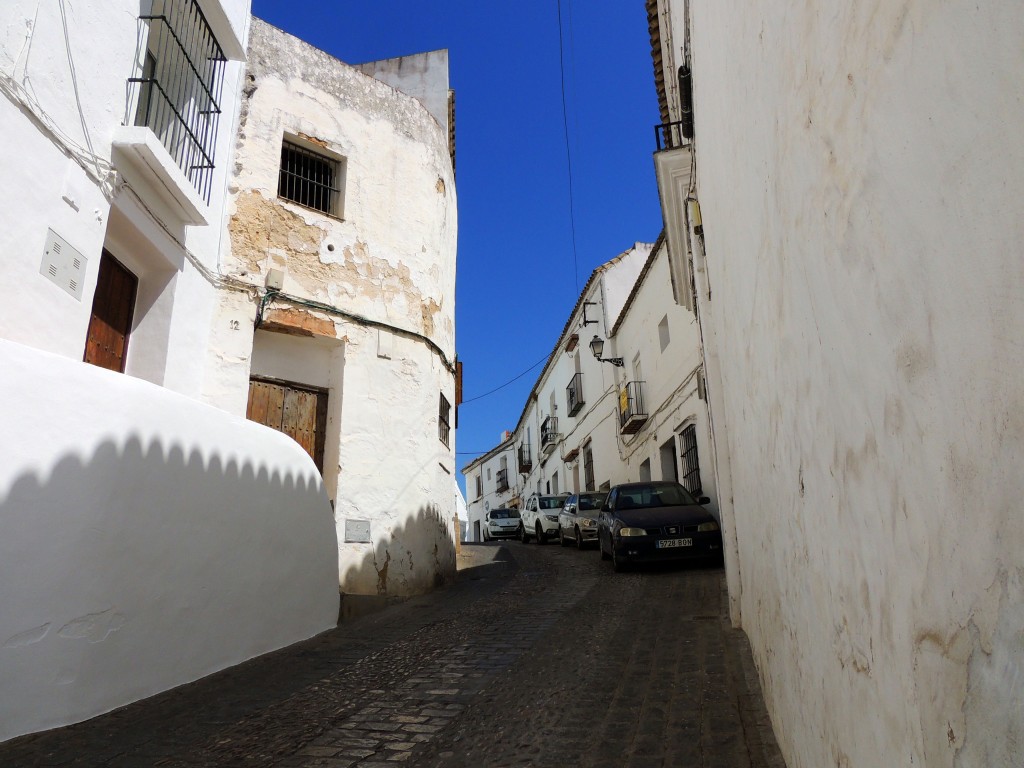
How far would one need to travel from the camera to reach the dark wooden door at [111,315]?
21.1 feet

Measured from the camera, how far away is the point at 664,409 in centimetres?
1598

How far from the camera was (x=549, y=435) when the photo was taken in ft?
93.5

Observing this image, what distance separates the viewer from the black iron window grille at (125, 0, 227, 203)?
6832mm

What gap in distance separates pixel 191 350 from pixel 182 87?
2737mm

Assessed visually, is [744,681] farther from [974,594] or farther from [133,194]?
[133,194]

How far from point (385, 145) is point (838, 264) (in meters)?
9.52

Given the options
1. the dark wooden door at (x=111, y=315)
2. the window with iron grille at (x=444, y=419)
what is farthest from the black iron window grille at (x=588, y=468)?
the dark wooden door at (x=111, y=315)

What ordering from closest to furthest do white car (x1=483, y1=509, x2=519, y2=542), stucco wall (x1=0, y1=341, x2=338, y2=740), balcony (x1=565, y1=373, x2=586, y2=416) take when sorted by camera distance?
stucco wall (x1=0, y1=341, x2=338, y2=740)
balcony (x1=565, y1=373, x2=586, y2=416)
white car (x1=483, y1=509, x2=519, y2=542)

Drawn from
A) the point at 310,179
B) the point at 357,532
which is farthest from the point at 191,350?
the point at 310,179

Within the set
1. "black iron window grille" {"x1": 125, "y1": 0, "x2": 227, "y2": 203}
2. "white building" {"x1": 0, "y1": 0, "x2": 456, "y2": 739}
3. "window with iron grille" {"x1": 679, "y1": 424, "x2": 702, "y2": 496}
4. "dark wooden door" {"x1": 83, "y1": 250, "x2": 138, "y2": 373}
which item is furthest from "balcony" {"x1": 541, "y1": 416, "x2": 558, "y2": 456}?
"dark wooden door" {"x1": 83, "y1": 250, "x2": 138, "y2": 373}

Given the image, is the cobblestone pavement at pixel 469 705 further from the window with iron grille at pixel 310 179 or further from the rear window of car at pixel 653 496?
the window with iron grille at pixel 310 179

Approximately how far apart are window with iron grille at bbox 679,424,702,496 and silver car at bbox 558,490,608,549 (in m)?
1.99

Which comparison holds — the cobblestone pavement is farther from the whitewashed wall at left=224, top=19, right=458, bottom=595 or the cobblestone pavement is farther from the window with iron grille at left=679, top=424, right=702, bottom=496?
the window with iron grille at left=679, top=424, right=702, bottom=496

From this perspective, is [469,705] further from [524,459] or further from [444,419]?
[524,459]
